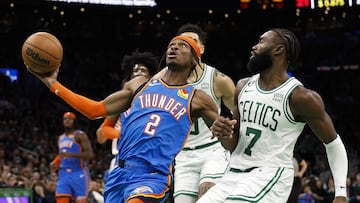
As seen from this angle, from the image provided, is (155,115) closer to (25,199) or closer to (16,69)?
(25,199)

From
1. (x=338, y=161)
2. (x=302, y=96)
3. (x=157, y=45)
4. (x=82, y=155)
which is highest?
(x=302, y=96)

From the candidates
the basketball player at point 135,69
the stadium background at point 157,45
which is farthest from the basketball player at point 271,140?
the stadium background at point 157,45

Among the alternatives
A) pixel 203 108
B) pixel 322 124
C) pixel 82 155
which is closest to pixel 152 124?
pixel 203 108

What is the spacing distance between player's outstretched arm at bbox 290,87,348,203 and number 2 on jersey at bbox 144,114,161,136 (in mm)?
1062

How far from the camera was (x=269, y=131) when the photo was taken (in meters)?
5.47

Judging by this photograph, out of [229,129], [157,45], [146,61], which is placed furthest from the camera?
[157,45]

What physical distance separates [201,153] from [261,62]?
182cm

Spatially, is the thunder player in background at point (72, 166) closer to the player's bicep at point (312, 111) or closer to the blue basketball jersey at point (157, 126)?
the blue basketball jersey at point (157, 126)

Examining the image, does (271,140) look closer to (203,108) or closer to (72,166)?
(203,108)

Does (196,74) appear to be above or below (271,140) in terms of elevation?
above

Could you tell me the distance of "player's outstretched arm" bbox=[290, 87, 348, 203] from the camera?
540 centimetres

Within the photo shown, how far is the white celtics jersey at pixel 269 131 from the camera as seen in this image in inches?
215

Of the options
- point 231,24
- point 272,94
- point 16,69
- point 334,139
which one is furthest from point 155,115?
point 231,24

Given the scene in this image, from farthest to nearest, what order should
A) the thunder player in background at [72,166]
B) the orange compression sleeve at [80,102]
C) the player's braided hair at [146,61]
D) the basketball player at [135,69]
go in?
1. the thunder player in background at [72,166]
2. the player's braided hair at [146,61]
3. the basketball player at [135,69]
4. the orange compression sleeve at [80,102]
